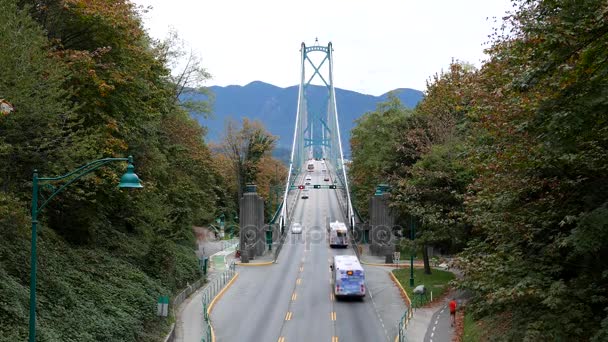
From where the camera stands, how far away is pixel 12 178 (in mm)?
19641

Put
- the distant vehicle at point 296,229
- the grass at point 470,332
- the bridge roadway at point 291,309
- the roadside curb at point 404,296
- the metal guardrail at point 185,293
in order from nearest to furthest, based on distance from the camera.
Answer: the grass at point 470,332 → the bridge roadway at point 291,309 → the roadside curb at point 404,296 → the metal guardrail at point 185,293 → the distant vehicle at point 296,229

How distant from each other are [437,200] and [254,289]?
13416mm

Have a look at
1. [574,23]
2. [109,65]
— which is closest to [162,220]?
[109,65]

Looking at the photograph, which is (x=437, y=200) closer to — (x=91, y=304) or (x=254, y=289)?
(x=254, y=289)

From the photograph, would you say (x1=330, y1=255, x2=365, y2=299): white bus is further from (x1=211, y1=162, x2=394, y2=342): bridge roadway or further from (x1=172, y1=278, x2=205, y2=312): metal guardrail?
(x1=172, y1=278, x2=205, y2=312): metal guardrail

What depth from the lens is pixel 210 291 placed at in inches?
1399

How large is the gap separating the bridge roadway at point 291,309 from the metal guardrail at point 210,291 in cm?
54

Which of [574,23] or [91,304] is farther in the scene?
[91,304]

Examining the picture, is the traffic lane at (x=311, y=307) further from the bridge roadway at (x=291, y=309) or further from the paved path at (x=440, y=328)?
the paved path at (x=440, y=328)

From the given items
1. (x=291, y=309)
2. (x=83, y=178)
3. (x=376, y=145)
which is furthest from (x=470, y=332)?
(x=376, y=145)

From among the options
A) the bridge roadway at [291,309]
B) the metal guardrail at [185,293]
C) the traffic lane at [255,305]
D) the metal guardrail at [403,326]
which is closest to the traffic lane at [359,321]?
the bridge roadway at [291,309]

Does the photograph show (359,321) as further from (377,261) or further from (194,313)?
(377,261)

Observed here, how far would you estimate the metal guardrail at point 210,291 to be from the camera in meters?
25.4

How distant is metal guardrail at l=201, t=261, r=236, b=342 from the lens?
25364 mm
